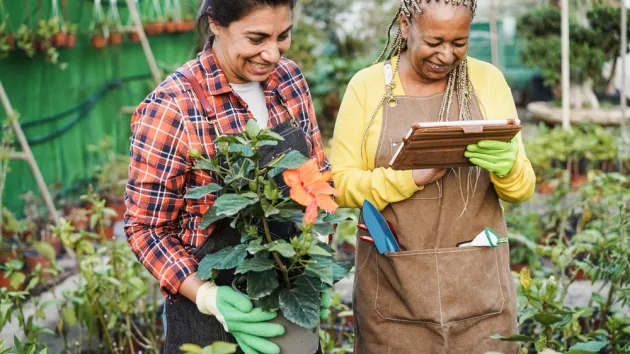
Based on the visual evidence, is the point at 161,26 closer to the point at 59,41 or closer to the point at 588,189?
the point at 59,41

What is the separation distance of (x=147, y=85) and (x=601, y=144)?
378cm

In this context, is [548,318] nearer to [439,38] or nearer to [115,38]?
[439,38]

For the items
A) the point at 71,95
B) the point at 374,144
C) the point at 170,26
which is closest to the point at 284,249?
the point at 374,144

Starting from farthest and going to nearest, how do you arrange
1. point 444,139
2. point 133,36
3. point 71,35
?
point 133,36 → point 71,35 → point 444,139

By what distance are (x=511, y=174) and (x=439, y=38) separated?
376 millimetres

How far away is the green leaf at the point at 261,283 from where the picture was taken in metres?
1.56

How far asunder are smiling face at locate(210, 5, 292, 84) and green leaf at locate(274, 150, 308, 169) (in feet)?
0.93

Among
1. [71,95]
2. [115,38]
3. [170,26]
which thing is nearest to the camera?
[71,95]

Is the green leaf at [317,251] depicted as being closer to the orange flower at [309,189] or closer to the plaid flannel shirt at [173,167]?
the orange flower at [309,189]

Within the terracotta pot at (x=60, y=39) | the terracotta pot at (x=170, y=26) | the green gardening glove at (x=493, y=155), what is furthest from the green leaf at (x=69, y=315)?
the terracotta pot at (x=170, y=26)

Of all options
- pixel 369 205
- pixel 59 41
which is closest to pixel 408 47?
pixel 369 205

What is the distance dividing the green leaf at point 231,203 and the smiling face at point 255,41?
367mm

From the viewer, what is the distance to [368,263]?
207cm

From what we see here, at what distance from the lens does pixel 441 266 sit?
1964mm
